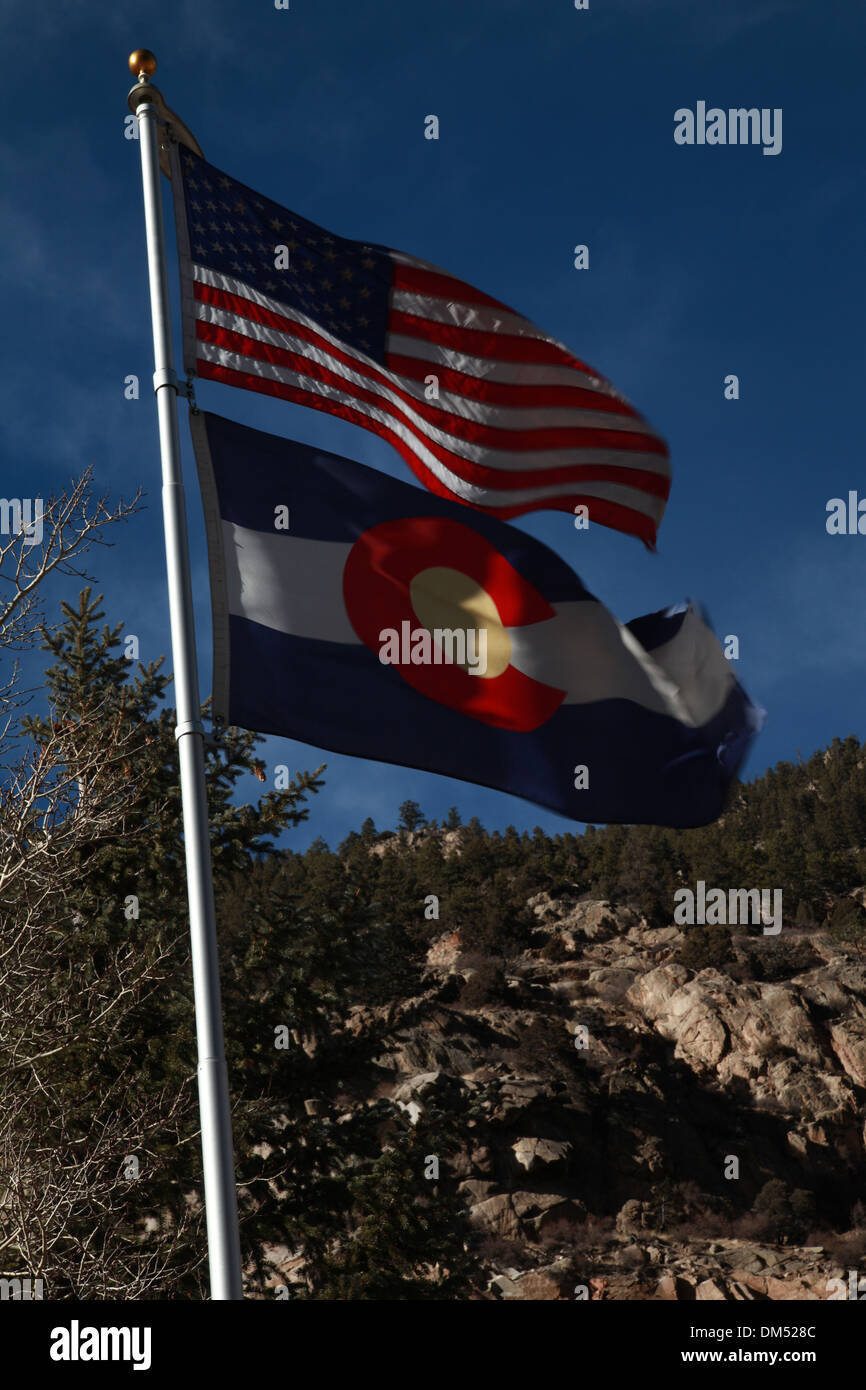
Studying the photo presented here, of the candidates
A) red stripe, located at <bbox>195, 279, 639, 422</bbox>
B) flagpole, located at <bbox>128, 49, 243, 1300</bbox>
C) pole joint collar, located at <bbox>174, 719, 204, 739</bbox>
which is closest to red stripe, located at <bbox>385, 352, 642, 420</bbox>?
red stripe, located at <bbox>195, 279, 639, 422</bbox>

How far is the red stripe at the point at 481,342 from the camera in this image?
319 inches

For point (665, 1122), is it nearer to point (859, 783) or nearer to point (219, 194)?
point (219, 194)

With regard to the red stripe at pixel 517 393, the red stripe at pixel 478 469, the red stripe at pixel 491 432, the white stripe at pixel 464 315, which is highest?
the white stripe at pixel 464 315

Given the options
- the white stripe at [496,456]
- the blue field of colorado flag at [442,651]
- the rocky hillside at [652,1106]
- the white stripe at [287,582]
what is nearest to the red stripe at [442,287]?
the white stripe at [496,456]

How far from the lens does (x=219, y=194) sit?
7.17 metres

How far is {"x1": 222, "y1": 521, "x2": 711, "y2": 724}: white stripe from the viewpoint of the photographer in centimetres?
643

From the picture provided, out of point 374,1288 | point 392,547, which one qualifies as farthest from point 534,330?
point 374,1288

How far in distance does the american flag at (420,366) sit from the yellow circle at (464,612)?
3.12ft

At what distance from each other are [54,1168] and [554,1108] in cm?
3403

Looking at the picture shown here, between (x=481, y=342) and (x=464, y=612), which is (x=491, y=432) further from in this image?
(x=464, y=612)

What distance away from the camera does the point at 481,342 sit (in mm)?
8367

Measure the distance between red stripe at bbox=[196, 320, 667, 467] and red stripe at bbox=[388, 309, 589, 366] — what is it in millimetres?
401

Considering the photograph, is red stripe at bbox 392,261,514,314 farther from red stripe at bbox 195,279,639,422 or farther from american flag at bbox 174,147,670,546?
red stripe at bbox 195,279,639,422

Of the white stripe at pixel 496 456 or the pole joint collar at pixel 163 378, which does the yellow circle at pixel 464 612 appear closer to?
the white stripe at pixel 496 456
